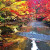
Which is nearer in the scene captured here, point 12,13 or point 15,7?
point 15,7

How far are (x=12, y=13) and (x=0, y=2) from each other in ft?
6.58

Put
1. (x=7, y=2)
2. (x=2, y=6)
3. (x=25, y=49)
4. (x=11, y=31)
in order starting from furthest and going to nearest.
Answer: (x=11, y=31), (x=7, y=2), (x=2, y=6), (x=25, y=49)

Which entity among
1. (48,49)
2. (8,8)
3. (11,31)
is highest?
(8,8)

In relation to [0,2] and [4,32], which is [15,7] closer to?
[0,2]

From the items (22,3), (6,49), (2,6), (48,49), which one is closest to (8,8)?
(2,6)

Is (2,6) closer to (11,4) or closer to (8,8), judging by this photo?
(8,8)

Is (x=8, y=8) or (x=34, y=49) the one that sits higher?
(x=8, y=8)

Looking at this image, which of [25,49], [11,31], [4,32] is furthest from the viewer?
[11,31]

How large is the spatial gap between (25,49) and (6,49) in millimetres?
1165

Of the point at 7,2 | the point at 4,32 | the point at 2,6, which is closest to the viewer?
the point at 2,6

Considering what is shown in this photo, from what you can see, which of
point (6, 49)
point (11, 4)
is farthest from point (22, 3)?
point (6, 49)

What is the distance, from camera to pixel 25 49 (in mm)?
7309

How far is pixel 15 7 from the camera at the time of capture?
11602mm

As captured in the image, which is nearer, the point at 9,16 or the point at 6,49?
the point at 6,49
